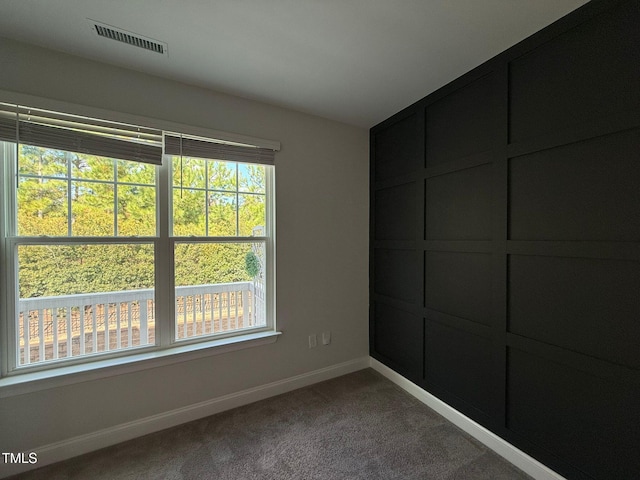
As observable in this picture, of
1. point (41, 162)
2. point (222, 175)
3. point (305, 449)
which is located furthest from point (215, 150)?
point (305, 449)

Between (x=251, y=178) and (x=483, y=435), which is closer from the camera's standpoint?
(x=483, y=435)

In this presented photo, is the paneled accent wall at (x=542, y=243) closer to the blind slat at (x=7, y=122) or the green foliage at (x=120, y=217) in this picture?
the green foliage at (x=120, y=217)

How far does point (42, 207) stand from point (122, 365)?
1168mm

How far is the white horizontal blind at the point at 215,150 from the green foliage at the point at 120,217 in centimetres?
10

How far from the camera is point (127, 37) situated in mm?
1574

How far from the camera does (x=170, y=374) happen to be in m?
2.00

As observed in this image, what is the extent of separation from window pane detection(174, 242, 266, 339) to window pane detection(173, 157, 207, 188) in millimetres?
489

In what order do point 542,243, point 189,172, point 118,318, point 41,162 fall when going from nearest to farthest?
point 542,243
point 41,162
point 118,318
point 189,172

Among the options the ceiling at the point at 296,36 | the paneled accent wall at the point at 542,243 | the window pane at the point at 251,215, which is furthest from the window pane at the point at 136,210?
the paneled accent wall at the point at 542,243

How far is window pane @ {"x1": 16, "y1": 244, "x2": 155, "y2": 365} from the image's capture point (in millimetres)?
1728

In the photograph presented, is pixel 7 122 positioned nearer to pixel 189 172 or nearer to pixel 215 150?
pixel 189 172

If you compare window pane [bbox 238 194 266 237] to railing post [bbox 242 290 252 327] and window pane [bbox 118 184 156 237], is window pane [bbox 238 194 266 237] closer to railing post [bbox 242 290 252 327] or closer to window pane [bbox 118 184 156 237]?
railing post [bbox 242 290 252 327]

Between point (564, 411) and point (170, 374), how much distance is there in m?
2.51

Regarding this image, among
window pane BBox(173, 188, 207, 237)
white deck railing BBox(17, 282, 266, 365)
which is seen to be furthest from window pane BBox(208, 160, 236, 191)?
white deck railing BBox(17, 282, 266, 365)
